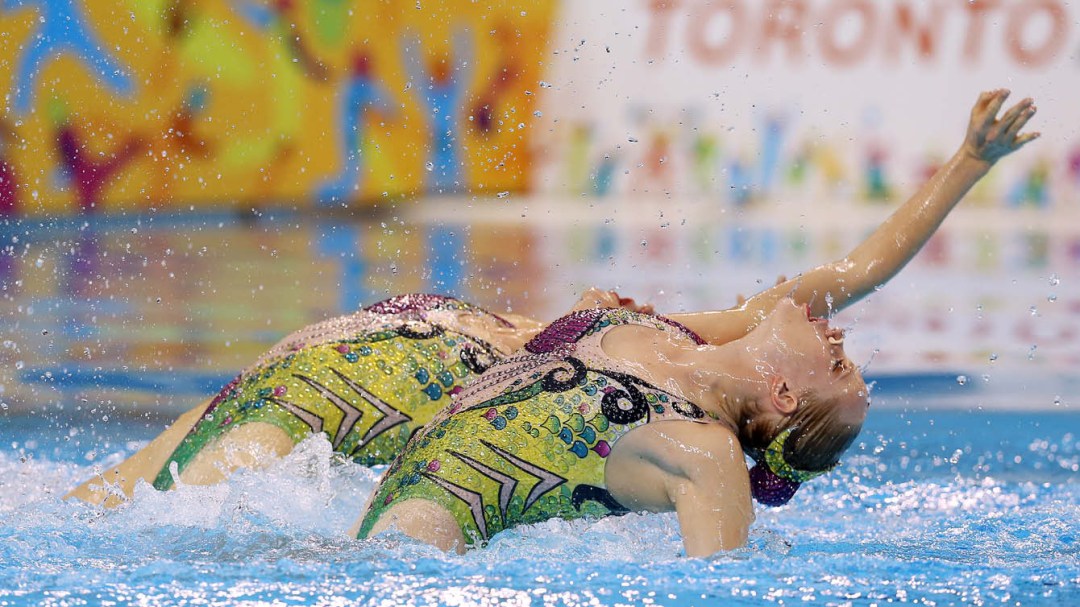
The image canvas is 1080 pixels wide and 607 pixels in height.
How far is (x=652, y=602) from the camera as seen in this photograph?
2.59 meters

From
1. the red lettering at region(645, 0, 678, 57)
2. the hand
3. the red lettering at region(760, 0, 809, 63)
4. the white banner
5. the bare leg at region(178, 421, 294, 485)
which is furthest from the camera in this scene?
the red lettering at region(645, 0, 678, 57)

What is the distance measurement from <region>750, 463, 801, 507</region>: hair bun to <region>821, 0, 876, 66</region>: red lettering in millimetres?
6716

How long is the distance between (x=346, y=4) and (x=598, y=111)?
1770 millimetres

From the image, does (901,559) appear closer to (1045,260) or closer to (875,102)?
(1045,260)

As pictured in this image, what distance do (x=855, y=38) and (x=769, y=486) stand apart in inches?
267

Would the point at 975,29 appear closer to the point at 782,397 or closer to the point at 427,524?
the point at 782,397

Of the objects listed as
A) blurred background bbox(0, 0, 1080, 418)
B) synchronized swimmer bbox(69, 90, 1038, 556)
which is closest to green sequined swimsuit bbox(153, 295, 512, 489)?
synchronized swimmer bbox(69, 90, 1038, 556)

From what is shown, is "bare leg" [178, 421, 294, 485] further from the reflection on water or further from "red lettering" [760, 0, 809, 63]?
"red lettering" [760, 0, 809, 63]

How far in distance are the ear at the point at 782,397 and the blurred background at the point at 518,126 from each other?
5.41 m

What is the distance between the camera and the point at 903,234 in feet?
11.4

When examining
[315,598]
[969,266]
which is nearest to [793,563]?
[315,598]

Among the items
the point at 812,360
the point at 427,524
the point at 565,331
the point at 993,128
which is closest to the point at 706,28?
the point at 993,128

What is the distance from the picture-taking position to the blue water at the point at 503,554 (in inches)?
103

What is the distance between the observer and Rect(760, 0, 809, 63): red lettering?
9.23 meters
